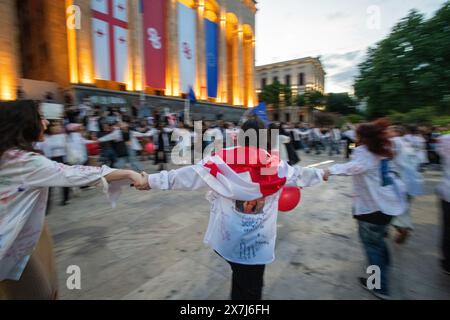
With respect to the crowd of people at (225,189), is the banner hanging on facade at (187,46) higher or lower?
higher

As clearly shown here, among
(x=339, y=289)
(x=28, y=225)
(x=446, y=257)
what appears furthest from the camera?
(x=446, y=257)

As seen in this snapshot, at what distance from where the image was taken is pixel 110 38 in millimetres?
17406

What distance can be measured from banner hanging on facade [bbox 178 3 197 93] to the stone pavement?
774 inches

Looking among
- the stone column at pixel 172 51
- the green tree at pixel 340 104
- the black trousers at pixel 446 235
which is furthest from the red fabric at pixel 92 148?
the green tree at pixel 340 104

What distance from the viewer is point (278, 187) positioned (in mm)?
1940

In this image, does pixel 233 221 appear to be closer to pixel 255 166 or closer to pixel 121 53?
pixel 255 166

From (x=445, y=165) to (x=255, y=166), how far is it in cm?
265

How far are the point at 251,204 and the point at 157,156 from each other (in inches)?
359

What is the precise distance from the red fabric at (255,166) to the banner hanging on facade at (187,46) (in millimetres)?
22311

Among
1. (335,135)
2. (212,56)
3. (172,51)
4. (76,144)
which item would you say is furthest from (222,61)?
(76,144)

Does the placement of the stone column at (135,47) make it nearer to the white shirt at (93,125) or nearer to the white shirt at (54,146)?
the white shirt at (93,125)

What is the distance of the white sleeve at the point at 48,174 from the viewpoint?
164cm

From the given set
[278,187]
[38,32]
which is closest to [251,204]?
[278,187]

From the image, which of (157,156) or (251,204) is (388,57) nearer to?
(157,156)
